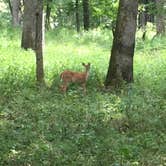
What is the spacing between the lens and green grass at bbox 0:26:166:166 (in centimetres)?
793

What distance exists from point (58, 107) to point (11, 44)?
9.20 metres

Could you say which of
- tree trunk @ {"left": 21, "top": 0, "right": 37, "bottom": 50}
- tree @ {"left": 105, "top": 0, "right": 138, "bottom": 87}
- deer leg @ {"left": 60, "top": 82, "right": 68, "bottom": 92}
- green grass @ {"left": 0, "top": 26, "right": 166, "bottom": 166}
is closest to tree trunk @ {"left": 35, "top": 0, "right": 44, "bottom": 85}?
green grass @ {"left": 0, "top": 26, "right": 166, "bottom": 166}

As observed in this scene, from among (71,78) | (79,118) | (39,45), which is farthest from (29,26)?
(79,118)

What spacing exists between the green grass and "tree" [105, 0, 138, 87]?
0.41 m

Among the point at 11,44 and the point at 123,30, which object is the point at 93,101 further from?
the point at 11,44

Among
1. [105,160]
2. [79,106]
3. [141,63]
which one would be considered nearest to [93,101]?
[79,106]

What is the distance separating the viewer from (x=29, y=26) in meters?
18.3

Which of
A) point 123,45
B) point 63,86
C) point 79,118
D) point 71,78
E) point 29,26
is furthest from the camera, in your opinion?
point 29,26

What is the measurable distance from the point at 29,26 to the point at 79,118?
8.99 meters

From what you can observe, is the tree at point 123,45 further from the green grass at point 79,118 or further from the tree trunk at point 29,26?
the tree trunk at point 29,26

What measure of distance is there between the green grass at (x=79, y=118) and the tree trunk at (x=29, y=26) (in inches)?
87.0

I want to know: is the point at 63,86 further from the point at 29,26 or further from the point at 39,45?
the point at 29,26

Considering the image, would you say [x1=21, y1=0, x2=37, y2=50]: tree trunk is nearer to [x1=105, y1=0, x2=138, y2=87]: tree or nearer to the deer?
the deer

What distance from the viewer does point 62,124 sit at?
948cm
